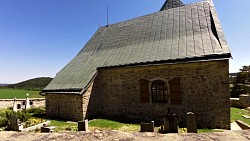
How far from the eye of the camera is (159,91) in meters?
11.6

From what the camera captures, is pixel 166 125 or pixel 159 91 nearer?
pixel 166 125

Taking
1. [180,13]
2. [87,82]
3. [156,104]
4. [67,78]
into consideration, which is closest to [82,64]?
[67,78]

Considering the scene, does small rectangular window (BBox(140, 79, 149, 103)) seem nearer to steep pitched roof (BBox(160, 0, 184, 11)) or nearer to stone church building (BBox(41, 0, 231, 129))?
stone church building (BBox(41, 0, 231, 129))

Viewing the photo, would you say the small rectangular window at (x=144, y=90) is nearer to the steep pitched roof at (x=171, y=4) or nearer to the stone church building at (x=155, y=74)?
the stone church building at (x=155, y=74)

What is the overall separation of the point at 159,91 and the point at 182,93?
1445 mm

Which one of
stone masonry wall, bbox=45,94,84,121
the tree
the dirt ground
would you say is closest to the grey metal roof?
stone masonry wall, bbox=45,94,84,121

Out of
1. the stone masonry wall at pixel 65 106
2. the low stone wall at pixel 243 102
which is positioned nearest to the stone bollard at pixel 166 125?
the stone masonry wall at pixel 65 106

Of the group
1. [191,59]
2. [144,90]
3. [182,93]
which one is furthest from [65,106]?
[191,59]

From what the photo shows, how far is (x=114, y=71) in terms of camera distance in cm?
1343

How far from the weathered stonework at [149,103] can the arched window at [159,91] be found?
0.30 meters

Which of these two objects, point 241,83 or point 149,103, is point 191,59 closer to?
point 149,103

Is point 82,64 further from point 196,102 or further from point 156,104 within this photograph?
point 196,102

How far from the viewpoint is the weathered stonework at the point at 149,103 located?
32.5 feet

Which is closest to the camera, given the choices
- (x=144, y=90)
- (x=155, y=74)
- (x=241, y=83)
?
(x=155, y=74)
